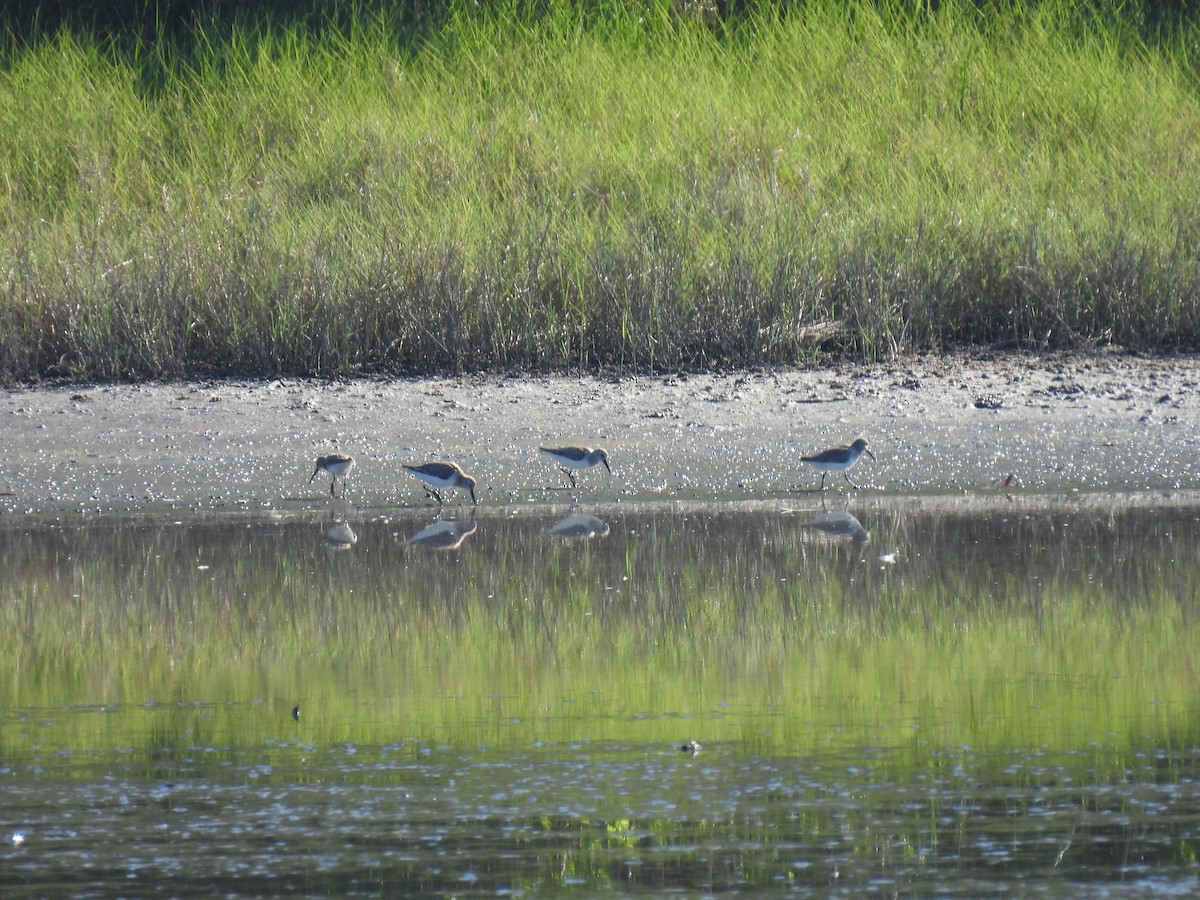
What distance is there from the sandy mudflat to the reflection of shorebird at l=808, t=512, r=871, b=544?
685 millimetres

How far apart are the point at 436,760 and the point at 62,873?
105 cm

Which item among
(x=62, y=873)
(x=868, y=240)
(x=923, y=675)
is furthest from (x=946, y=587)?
(x=868, y=240)

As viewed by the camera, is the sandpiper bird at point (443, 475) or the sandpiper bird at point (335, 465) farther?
the sandpiper bird at point (335, 465)

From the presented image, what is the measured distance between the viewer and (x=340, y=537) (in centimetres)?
807

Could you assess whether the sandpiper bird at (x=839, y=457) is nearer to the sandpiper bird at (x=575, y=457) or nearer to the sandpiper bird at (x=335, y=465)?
the sandpiper bird at (x=575, y=457)

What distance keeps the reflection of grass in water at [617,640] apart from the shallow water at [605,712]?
0.06 feet

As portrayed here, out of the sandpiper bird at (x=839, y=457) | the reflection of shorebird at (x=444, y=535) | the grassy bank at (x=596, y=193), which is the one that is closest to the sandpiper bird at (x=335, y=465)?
the reflection of shorebird at (x=444, y=535)

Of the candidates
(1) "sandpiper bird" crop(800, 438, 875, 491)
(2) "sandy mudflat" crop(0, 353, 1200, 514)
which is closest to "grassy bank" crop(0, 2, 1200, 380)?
(2) "sandy mudflat" crop(0, 353, 1200, 514)

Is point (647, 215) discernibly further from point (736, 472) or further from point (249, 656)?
point (249, 656)

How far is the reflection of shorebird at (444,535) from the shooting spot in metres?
7.84

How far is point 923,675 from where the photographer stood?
17.4 ft

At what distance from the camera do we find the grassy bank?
1144 centimetres

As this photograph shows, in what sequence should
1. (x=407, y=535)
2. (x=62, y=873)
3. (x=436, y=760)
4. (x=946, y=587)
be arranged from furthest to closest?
1. (x=407, y=535)
2. (x=946, y=587)
3. (x=436, y=760)
4. (x=62, y=873)

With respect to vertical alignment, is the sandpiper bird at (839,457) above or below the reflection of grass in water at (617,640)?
above
